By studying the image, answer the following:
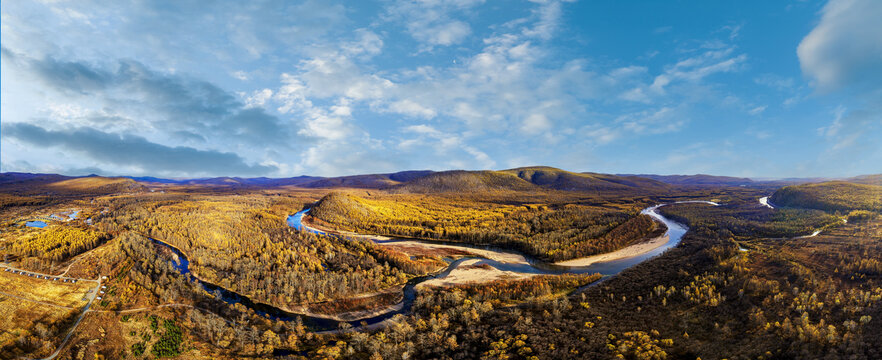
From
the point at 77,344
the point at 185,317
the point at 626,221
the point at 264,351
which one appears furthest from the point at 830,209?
the point at 77,344

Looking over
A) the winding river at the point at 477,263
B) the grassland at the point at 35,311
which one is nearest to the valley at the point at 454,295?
the grassland at the point at 35,311

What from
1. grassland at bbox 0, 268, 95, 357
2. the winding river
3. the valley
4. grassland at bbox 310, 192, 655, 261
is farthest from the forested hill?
grassland at bbox 0, 268, 95, 357

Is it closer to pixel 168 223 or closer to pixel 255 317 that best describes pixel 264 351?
pixel 255 317

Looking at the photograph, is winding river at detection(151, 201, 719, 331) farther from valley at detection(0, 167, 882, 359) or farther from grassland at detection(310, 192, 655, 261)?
grassland at detection(310, 192, 655, 261)

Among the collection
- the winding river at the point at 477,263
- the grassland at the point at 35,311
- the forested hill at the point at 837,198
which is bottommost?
the winding river at the point at 477,263

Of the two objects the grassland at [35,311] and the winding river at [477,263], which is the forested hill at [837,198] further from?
the grassland at [35,311]

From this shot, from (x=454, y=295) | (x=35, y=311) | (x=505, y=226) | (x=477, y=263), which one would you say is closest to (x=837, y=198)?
(x=505, y=226)

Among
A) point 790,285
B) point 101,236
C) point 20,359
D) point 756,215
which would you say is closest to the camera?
point 20,359

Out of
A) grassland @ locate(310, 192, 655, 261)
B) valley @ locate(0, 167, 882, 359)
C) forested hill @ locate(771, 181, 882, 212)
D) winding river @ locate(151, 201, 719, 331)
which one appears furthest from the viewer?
forested hill @ locate(771, 181, 882, 212)
